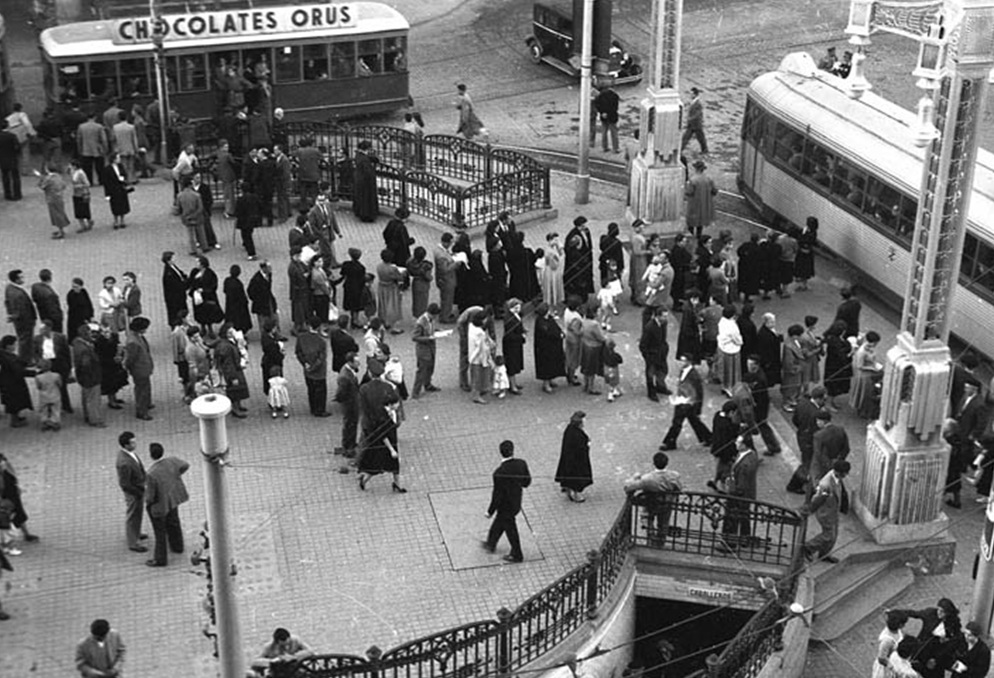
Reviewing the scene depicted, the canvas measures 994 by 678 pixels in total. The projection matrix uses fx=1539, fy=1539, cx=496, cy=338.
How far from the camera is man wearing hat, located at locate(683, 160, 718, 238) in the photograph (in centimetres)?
2702

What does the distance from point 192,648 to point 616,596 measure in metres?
4.69

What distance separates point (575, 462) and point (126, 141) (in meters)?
14.0

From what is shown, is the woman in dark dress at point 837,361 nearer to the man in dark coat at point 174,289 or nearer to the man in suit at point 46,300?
the man in dark coat at point 174,289

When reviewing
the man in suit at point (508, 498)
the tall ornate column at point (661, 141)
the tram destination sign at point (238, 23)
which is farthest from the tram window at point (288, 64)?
the man in suit at point (508, 498)

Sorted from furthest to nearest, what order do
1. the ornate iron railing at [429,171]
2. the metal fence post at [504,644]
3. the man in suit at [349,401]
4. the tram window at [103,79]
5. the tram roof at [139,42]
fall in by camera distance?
the tram window at [103,79], the tram roof at [139,42], the ornate iron railing at [429,171], the man in suit at [349,401], the metal fence post at [504,644]

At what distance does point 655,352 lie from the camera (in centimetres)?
2169

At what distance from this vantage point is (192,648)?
16.4 m

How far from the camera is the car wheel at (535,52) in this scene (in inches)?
1480

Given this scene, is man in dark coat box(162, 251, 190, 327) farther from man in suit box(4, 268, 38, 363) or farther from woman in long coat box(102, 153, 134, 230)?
woman in long coat box(102, 153, 134, 230)

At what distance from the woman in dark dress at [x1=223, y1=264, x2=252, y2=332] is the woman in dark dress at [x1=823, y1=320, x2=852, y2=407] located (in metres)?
8.53

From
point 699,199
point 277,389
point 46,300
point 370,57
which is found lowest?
point 277,389

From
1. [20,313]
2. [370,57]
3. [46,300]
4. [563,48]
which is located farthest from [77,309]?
[563,48]

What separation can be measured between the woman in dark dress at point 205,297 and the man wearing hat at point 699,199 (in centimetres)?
878

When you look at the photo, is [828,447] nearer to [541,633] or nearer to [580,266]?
[541,633]
